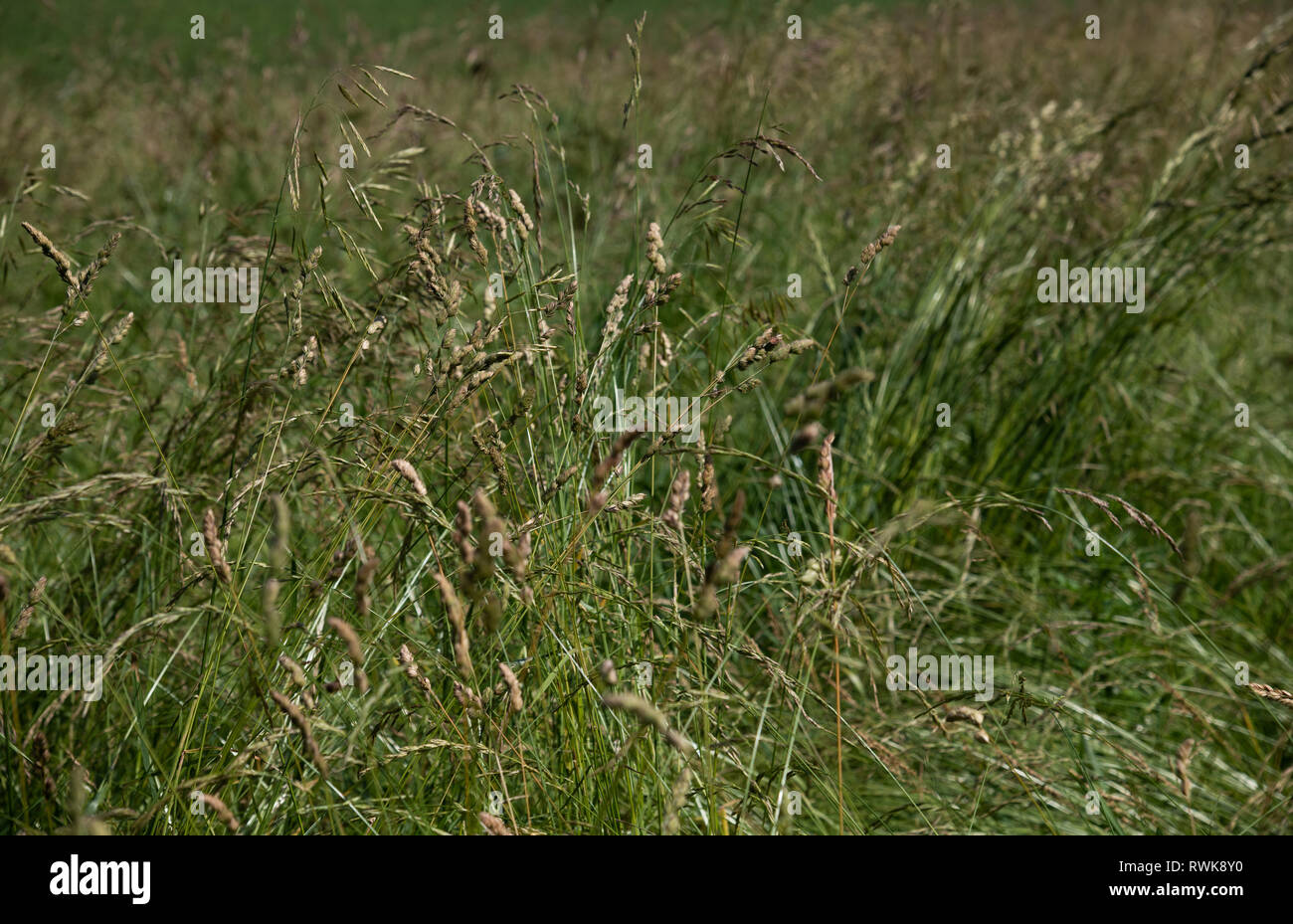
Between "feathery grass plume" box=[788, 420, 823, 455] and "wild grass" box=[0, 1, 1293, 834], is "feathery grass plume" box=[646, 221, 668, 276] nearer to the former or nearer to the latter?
"wild grass" box=[0, 1, 1293, 834]

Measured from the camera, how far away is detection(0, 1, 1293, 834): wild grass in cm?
135

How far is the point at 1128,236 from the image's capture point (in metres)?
2.83

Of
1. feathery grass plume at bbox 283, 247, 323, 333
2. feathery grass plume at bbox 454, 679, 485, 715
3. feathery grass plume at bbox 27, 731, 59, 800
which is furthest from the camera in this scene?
feathery grass plume at bbox 283, 247, 323, 333

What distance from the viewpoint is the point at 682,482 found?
122 centimetres

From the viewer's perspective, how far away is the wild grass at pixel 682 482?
1350mm

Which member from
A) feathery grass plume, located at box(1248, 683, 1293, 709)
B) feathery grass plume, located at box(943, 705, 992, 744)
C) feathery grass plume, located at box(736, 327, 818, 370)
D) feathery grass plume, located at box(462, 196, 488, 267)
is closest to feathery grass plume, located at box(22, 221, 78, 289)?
feathery grass plume, located at box(462, 196, 488, 267)

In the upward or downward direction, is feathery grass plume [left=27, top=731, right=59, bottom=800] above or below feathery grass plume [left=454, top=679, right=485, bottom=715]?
below

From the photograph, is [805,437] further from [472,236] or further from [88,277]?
[88,277]

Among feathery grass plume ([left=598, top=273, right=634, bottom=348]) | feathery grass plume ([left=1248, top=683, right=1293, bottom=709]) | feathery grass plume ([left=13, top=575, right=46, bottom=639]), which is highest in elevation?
feathery grass plume ([left=598, top=273, right=634, bottom=348])

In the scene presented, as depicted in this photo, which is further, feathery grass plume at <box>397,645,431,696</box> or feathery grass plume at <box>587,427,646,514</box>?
feathery grass plume at <box>397,645,431,696</box>

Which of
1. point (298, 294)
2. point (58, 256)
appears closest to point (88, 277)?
point (58, 256)
